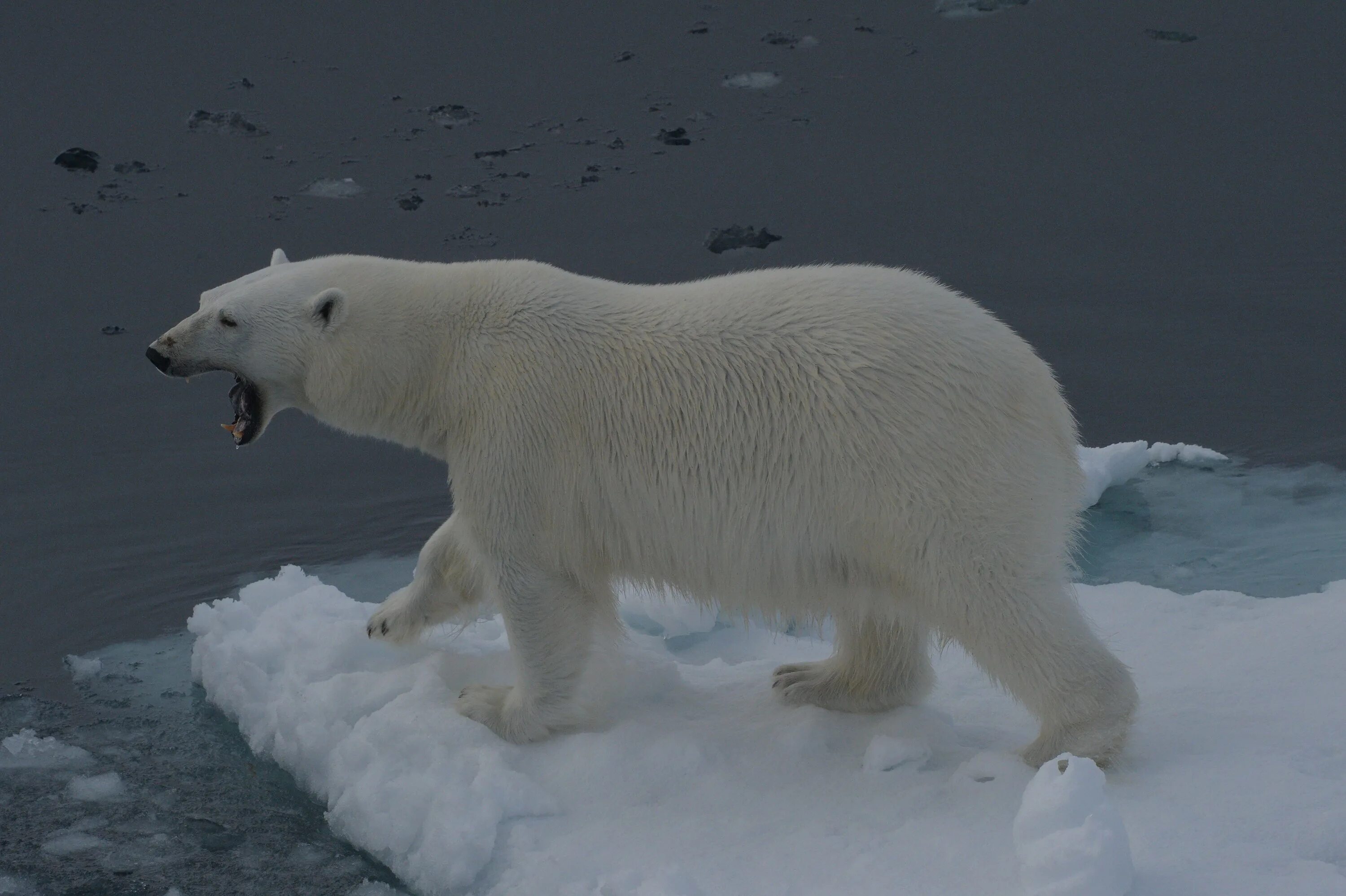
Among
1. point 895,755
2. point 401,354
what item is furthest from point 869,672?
point 401,354

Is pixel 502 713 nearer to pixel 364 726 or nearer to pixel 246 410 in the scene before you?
pixel 364 726

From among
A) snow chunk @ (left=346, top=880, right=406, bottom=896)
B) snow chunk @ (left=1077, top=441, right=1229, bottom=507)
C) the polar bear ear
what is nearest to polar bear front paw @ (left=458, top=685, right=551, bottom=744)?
snow chunk @ (left=346, top=880, right=406, bottom=896)

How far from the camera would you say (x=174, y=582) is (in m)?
5.88

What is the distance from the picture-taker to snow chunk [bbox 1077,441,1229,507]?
19.9 ft

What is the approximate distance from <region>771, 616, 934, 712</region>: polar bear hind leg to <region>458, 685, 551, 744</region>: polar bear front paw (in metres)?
0.78

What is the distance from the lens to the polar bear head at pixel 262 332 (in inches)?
167

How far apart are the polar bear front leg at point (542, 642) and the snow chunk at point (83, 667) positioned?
1.70 m

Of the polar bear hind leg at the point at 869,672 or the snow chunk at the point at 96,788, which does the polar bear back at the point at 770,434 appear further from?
the snow chunk at the point at 96,788

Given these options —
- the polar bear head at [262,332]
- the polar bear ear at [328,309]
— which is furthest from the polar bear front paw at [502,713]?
the polar bear ear at [328,309]

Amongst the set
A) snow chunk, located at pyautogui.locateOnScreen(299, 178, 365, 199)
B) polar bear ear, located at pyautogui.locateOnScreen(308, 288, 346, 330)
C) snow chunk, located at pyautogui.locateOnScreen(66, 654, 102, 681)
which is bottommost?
snow chunk, located at pyautogui.locateOnScreen(66, 654, 102, 681)

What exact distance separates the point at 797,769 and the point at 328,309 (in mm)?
1861

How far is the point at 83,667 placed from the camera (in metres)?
5.15

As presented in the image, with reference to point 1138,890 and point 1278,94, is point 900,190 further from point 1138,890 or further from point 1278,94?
point 1138,890

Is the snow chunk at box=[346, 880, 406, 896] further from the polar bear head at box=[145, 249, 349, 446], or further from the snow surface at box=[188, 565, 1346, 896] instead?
the polar bear head at box=[145, 249, 349, 446]
